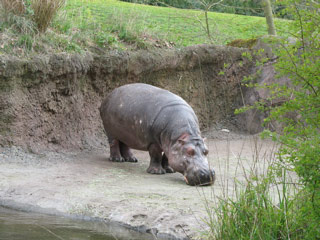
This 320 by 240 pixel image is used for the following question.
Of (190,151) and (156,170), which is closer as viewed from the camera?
(190,151)

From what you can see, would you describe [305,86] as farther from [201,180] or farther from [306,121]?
[201,180]

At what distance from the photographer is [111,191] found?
620 centimetres

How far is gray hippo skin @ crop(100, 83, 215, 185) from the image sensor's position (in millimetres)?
7109

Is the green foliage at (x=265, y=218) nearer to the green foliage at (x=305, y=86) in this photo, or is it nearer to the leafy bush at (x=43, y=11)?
the green foliage at (x=305, y=86)

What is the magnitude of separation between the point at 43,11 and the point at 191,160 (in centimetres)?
381

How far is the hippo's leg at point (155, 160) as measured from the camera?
7.70 meters

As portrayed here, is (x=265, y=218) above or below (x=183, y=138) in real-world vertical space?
below

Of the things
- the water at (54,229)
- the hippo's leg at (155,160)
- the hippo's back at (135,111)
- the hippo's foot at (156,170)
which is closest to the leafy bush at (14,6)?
the hippo's back at (135,111)

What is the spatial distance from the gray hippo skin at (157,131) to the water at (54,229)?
6.21 feet

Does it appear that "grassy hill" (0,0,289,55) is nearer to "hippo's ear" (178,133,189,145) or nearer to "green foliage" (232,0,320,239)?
"hippo's ear" (178,133,189,145)

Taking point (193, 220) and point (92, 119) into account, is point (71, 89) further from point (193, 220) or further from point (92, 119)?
point (193, 220)

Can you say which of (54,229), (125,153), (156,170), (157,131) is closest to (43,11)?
(125,153)

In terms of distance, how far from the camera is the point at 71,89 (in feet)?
30.1

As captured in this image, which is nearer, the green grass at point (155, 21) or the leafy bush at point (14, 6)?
the leafy bush at point (14, 6)
